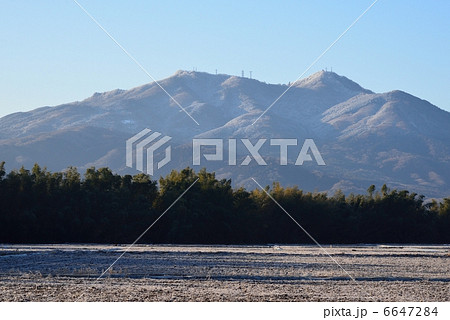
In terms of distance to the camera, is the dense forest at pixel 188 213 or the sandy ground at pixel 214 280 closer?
the sandy ground at pixel 214 280

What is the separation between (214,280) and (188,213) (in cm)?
3411

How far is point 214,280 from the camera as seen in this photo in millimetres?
17219

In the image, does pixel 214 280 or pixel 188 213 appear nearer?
pixel 214 280

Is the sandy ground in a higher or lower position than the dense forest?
lower

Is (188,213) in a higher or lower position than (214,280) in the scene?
higher

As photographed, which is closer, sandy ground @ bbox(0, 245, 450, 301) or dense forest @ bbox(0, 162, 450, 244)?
sandy ground @ bbox(0, 245, 450, 301)

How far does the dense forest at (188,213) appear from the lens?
1885 inches

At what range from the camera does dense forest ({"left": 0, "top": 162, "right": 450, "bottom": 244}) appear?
157 ft

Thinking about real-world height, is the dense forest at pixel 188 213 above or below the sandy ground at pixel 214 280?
above

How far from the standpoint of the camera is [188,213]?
51.2 metres

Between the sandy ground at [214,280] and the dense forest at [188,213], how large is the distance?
2307 cm

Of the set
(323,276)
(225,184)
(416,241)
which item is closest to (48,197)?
(225,184)

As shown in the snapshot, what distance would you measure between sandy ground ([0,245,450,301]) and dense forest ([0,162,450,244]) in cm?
2307

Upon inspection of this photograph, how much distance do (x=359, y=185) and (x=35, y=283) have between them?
182 m
